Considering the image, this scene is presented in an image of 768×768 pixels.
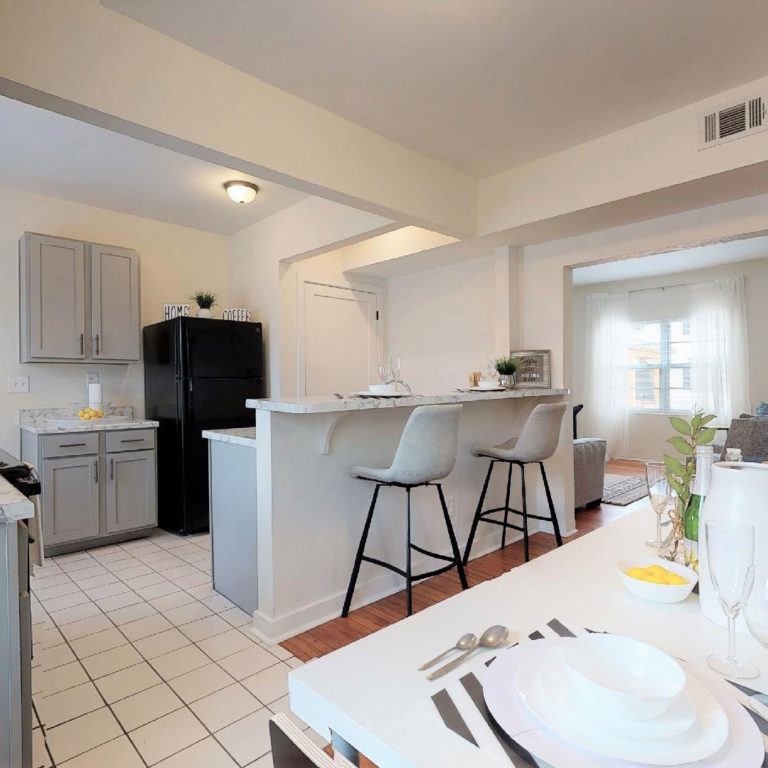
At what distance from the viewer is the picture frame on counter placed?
12.2 ft

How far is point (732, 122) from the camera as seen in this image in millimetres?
2422

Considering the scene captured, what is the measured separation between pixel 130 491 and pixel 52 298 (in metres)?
1.53

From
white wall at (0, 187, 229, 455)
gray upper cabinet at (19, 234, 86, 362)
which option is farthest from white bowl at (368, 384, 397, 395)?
white wall at (0, 187, 229, 455)

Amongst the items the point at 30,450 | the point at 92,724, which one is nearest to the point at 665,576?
the point at 92,724

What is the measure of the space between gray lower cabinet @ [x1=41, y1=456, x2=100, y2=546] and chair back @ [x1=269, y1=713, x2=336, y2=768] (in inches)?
140

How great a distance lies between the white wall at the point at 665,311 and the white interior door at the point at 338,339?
104 inches

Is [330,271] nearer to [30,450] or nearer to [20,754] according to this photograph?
[30,450]

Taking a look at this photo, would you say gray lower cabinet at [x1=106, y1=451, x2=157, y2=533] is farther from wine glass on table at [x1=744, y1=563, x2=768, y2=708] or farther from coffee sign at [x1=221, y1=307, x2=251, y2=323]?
wine glass on table at [x1=744, y1=563, x2=768, y2=708]

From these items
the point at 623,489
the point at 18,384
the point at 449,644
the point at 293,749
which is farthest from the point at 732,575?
the point at 623,489

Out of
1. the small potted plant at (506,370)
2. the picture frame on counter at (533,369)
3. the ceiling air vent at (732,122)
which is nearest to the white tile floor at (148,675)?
the small potted plant at (506,370)

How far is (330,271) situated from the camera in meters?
4.66

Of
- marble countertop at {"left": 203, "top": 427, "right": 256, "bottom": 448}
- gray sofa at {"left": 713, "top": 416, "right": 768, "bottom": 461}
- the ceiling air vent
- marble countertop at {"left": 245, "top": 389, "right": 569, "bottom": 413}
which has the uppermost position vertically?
the ceiling air vent

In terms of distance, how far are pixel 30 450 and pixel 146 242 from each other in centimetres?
195

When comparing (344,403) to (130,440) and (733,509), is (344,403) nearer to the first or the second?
(733,509)
